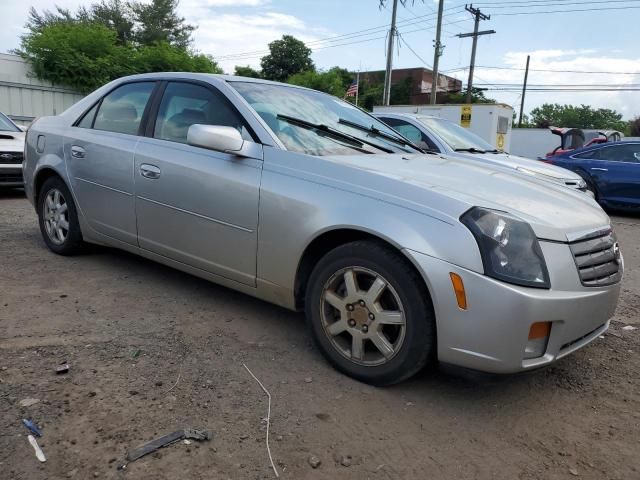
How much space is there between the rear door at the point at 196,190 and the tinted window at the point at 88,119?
33.4 inches

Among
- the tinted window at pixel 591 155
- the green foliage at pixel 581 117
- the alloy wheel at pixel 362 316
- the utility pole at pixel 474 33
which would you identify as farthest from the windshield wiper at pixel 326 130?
the green foliage at pixel 581 117

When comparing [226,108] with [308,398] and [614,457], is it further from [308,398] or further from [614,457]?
[614,457]

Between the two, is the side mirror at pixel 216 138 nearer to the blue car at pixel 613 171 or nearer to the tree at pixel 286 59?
the blue car at pixel 613 171

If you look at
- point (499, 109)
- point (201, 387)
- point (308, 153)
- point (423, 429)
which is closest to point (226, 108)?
point (308, 153)

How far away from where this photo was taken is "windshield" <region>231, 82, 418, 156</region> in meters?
3.25

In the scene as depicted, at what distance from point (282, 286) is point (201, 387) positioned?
28.4 inches

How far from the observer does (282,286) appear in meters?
3.04

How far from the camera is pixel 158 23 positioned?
4491cm

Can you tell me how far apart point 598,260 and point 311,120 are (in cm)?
189

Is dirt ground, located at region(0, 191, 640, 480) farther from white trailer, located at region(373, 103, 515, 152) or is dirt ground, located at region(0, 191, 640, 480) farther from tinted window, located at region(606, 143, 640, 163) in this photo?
white trailer, located at region(373, 103, 515, 152)

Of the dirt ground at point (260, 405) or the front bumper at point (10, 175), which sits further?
the front bumper at point (10, 175)

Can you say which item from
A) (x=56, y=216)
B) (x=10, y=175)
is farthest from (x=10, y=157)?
(x=56, y=216)

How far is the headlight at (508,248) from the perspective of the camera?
2316 mm

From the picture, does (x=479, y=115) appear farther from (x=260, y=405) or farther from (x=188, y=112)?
(x=260, y=405)
